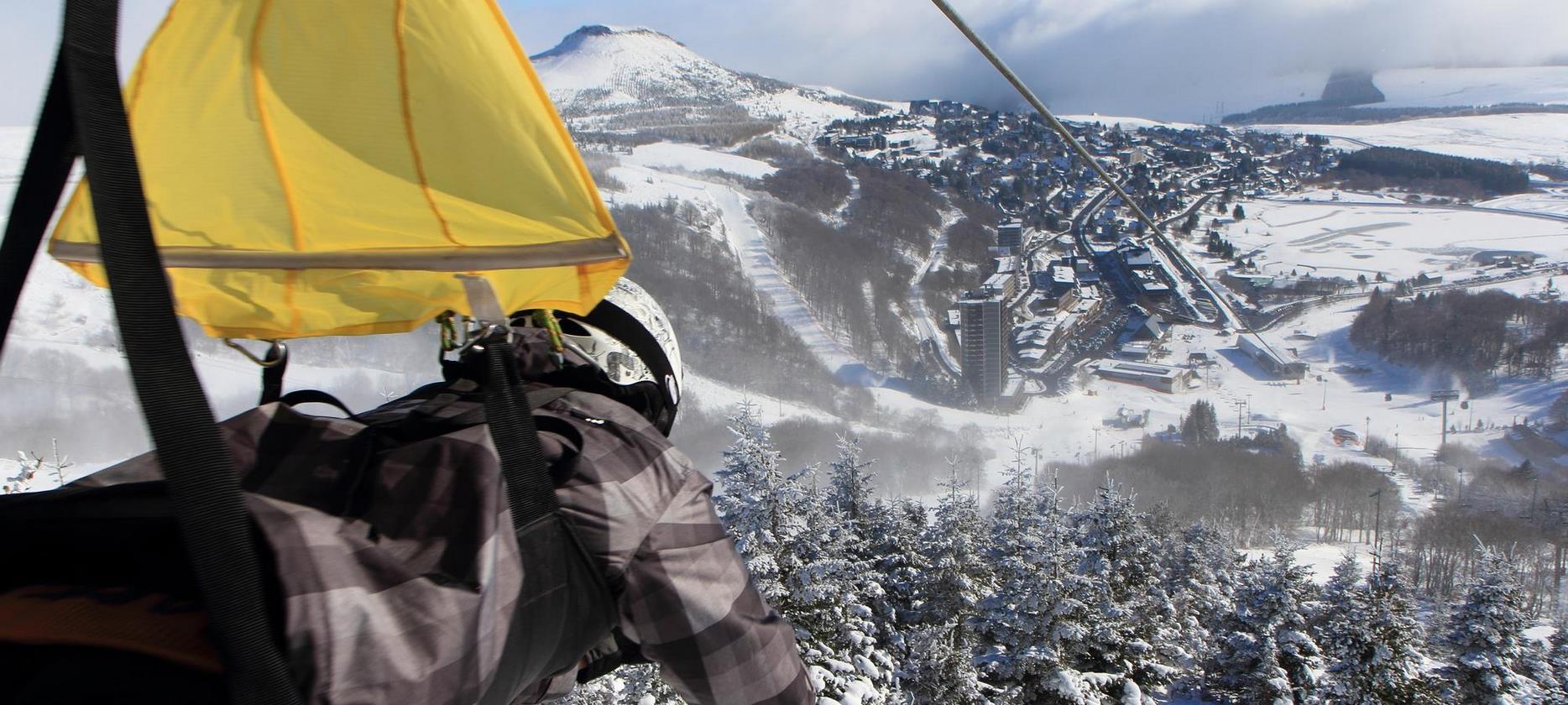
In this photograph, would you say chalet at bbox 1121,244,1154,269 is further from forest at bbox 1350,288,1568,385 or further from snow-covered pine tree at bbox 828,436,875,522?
snow-covered pine tree at bbox 828,436,875,522

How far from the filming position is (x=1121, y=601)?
19.5 metres

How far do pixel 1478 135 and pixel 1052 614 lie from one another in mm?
188448

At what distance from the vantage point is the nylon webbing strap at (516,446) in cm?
105

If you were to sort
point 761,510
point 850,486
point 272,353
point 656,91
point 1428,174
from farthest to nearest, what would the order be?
point 656,91 < point 1428,174 < point 850,486 < point 761,510 < point 272,353

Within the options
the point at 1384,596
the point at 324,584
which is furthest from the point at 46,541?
the point at 1384,596

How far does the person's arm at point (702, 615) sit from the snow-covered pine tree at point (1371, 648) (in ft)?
68.2

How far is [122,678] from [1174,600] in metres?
27.5

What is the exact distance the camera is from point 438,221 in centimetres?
114

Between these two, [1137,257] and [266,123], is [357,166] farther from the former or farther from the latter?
[1137,257]

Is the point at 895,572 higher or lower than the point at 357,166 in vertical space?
lower

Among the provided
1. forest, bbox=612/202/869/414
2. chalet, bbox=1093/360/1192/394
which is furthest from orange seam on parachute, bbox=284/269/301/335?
chalet, bbox=1093/360/1192/394

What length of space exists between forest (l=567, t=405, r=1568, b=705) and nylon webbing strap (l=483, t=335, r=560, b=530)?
1135cm

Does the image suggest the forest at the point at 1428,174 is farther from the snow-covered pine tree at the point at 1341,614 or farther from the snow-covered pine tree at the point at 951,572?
the snow-covered pine tree at the point at 951,572

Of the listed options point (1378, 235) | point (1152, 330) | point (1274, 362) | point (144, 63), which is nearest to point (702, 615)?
point (144, 63)
